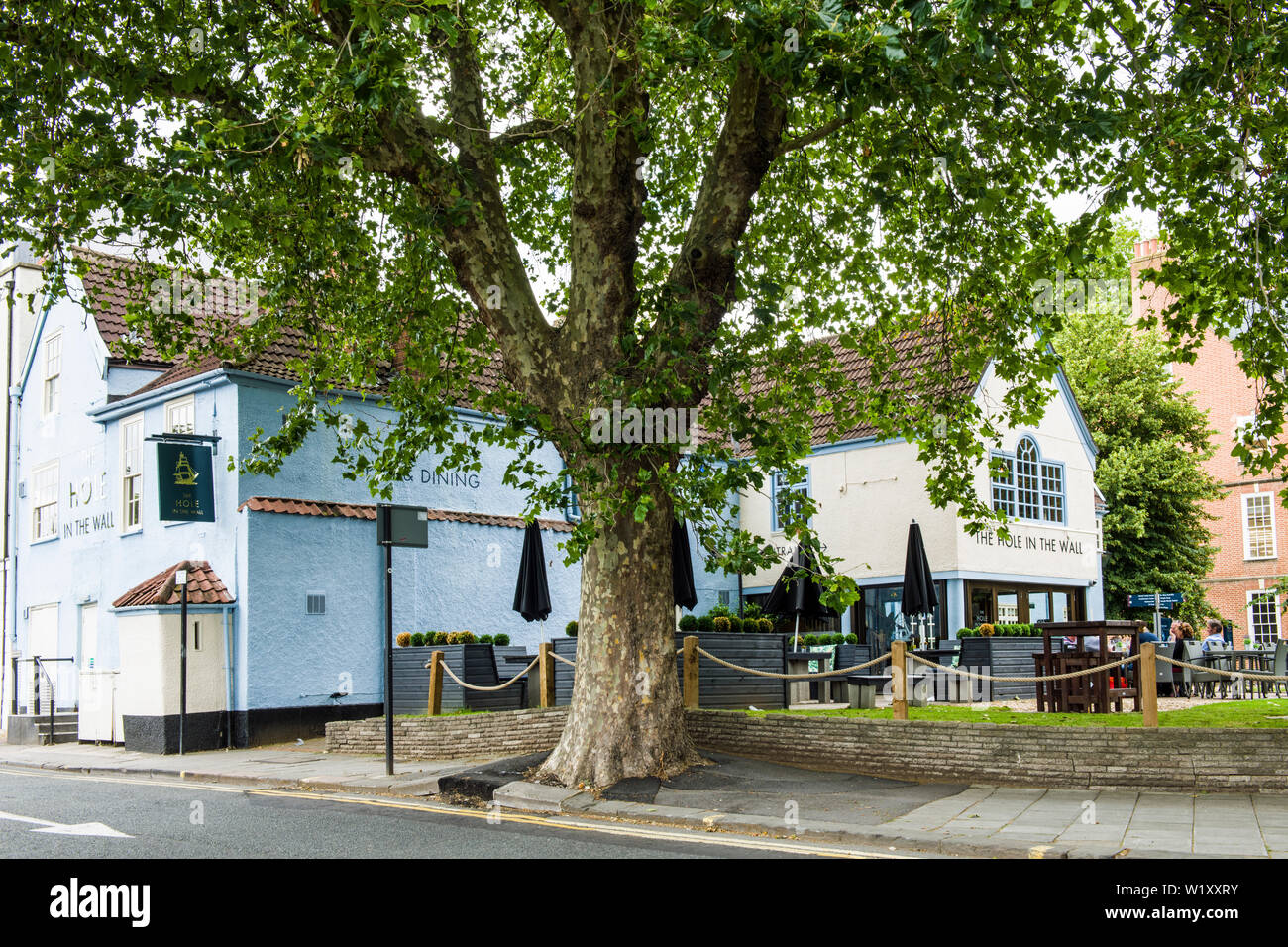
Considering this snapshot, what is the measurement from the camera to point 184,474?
18.8m

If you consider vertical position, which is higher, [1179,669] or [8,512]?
[8,512]

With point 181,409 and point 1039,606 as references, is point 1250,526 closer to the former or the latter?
point 1039,606

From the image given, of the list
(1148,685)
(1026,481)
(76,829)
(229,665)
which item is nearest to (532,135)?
(76,829)

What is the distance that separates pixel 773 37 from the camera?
8.70 meters

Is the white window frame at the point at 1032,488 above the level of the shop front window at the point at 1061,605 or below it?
above

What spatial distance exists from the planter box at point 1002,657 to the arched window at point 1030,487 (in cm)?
563

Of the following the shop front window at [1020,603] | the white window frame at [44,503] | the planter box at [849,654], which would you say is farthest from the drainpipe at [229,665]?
the shop front window at [1020,603]

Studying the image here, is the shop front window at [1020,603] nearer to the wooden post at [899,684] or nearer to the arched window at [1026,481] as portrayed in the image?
the arched window at [1026,481]

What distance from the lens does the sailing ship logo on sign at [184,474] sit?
736 inches

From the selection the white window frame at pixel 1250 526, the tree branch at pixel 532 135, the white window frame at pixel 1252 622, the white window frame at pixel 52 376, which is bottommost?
the white window frame at pixel 1252 622

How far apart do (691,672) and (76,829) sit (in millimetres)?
7359

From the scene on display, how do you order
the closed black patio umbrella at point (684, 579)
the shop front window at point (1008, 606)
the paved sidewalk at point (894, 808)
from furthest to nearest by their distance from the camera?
the shop front window at point (1008, 606) < the closed black patio umbrella at point (684, 579) < the paved sidewalk at point (894, 808)

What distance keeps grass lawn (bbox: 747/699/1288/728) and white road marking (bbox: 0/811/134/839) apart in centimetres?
704
